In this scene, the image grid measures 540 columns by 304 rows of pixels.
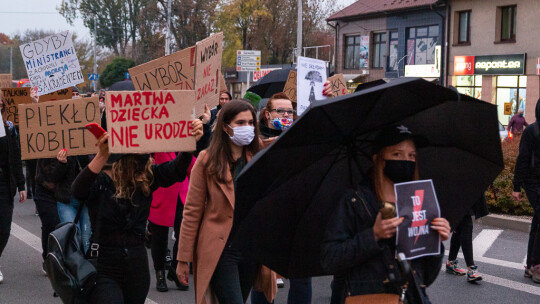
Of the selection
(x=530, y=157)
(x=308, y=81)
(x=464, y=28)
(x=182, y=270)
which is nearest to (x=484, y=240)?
(x=530, y=157)

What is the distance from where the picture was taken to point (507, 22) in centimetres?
3344

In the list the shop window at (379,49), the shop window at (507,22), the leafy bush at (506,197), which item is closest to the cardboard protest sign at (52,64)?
the leafy bush at (506,197)

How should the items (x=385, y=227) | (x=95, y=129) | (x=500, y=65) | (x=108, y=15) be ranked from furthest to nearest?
1. (x=108, y=15)
2. (x=500, y=65)
3. (x=95, y=129)
4. (x=385, y=227)

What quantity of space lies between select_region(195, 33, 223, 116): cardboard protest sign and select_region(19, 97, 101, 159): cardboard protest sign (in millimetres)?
776

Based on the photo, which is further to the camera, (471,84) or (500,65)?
(471,84)

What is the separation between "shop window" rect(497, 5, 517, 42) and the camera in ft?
108

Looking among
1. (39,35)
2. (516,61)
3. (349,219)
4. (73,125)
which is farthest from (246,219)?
(39,35)

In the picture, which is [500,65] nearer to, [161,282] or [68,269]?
[161,282]

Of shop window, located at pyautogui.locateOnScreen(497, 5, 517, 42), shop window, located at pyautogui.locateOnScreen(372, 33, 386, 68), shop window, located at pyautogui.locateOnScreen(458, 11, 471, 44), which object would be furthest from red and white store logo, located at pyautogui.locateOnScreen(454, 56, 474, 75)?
shop window, located at pyautogui.locateOnScreen(372, 33, 386, 68)

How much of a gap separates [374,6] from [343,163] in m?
40.8

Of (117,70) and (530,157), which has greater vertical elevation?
(117,70)

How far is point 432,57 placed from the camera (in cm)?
3856

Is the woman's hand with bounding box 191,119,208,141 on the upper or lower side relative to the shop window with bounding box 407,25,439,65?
lower

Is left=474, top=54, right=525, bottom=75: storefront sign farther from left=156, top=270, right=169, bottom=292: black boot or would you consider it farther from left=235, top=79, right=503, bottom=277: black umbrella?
left=235, top=79, right=503, bottom=277: black umbrella
